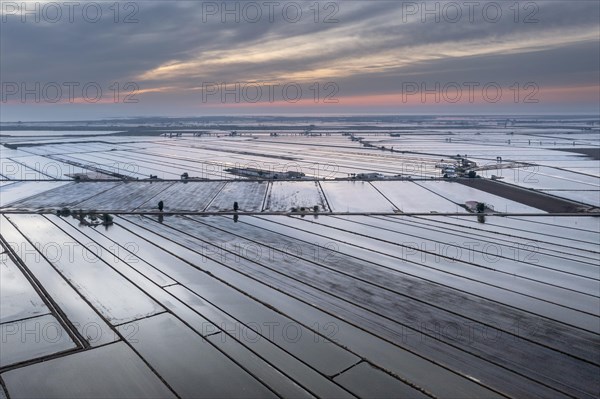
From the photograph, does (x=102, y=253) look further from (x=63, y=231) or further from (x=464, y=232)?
(x=464, y=232)

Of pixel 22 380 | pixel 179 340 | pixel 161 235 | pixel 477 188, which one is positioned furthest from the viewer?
pixel 477 188

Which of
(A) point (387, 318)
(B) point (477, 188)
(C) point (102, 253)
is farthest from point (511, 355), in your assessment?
(B) point (477, 188)

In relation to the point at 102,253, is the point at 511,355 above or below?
below

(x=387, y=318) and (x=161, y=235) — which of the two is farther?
(x=161, y=235)

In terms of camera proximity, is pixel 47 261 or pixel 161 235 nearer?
pixel 47 261

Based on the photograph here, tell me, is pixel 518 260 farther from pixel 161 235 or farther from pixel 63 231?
pixel 63 231

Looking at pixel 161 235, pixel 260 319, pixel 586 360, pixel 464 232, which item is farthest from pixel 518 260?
pixel 161 235

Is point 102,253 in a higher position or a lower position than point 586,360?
higher

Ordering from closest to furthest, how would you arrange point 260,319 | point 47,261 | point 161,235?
1. point 260,319
2. point 47,261
3. point 161,235

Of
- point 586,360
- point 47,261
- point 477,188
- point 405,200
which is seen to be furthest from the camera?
point 477,188
